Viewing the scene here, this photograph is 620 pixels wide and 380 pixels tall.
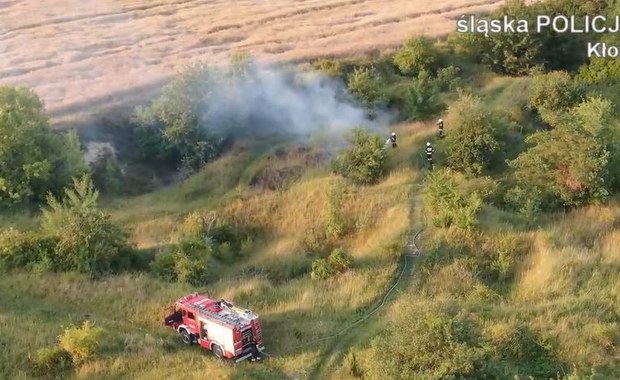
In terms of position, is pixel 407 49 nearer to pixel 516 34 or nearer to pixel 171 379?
pixel 516 34

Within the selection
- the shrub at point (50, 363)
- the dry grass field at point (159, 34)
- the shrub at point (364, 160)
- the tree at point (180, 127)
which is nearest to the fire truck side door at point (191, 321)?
the shrub at point (50, 363)

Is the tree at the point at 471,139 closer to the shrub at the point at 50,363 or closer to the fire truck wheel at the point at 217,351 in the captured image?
the fire truck wheel at the point at 217,351

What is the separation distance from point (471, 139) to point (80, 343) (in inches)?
586

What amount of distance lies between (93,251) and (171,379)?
20.7 feet

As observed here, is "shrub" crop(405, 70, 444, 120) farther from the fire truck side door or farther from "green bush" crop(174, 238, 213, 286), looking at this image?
the fire truck side door

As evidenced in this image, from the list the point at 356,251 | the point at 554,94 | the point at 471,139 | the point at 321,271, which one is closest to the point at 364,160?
the point at 471,139

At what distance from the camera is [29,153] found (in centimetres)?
2448

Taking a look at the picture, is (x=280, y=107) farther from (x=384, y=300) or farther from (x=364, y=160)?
(x=384, y=300)

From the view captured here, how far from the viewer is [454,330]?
14781 mm

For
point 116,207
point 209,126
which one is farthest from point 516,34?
point 116,207

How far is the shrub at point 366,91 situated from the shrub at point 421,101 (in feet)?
4.07

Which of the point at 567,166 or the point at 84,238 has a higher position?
the point at 84,238

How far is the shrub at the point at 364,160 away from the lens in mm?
24578

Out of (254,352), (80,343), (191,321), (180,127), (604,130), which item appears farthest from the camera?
(180,127)
